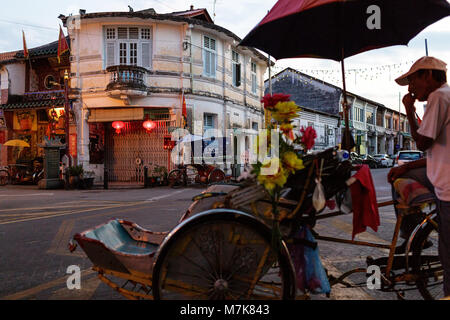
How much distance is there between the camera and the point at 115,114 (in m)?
17.4

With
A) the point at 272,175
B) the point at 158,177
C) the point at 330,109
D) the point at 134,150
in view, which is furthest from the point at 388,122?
the point at 272,175

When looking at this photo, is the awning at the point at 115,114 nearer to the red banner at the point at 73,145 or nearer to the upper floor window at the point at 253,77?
the red banner at the point at 73,145

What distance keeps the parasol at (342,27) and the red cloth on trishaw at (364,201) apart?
419mm

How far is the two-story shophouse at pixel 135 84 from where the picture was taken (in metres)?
16.9

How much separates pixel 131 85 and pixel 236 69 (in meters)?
6.97

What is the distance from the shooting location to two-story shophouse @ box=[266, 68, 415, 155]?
3356cm

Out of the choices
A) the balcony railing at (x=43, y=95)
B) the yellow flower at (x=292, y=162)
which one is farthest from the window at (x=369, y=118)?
the yellow flower at (x=292, y=162)

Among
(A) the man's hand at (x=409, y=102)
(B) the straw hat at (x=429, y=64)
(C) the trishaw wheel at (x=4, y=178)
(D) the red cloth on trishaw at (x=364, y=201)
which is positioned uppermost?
(B) the straw hat at (x=429, y=64)

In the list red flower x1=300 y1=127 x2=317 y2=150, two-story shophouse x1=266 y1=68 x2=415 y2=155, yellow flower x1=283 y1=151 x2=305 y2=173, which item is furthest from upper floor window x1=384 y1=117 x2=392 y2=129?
yellow flower x1=283 y1=151 x2=305 y2=173

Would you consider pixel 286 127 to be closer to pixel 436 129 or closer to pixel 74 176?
pixel 436 129

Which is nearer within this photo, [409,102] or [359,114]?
[409,102]
